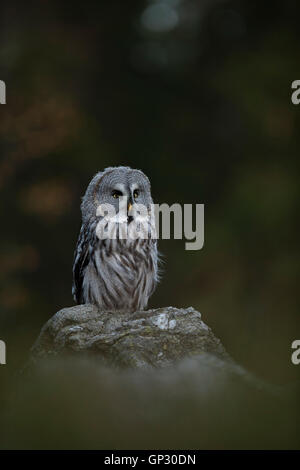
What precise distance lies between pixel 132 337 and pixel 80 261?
1148 mm

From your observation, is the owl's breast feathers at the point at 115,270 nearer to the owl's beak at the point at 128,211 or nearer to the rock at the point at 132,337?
the owl's beak at the point at 128,211

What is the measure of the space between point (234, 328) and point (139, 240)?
1.64 metres

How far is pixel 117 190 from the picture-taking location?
3541 mm

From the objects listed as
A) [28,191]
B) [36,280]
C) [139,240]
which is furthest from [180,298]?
[139,240]

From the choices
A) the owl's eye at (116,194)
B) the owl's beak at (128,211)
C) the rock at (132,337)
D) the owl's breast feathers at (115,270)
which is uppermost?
the owl's eye at (116,194)

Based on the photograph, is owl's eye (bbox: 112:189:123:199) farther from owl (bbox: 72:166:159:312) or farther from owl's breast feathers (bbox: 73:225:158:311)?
owl's breast feathers (bbox: 73:225:158:311)

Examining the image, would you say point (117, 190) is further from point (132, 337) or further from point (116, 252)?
point (132, 337)

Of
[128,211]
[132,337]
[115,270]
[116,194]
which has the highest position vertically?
[116,194]

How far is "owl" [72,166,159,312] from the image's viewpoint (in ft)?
11.4

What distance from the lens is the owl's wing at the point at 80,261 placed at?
3.57 meters

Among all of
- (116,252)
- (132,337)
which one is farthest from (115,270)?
(132,337)

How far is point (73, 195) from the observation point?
5207 millimetres

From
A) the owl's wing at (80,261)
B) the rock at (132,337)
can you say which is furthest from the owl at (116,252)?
the rock at (132,337)

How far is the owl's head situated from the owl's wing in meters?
0.11
